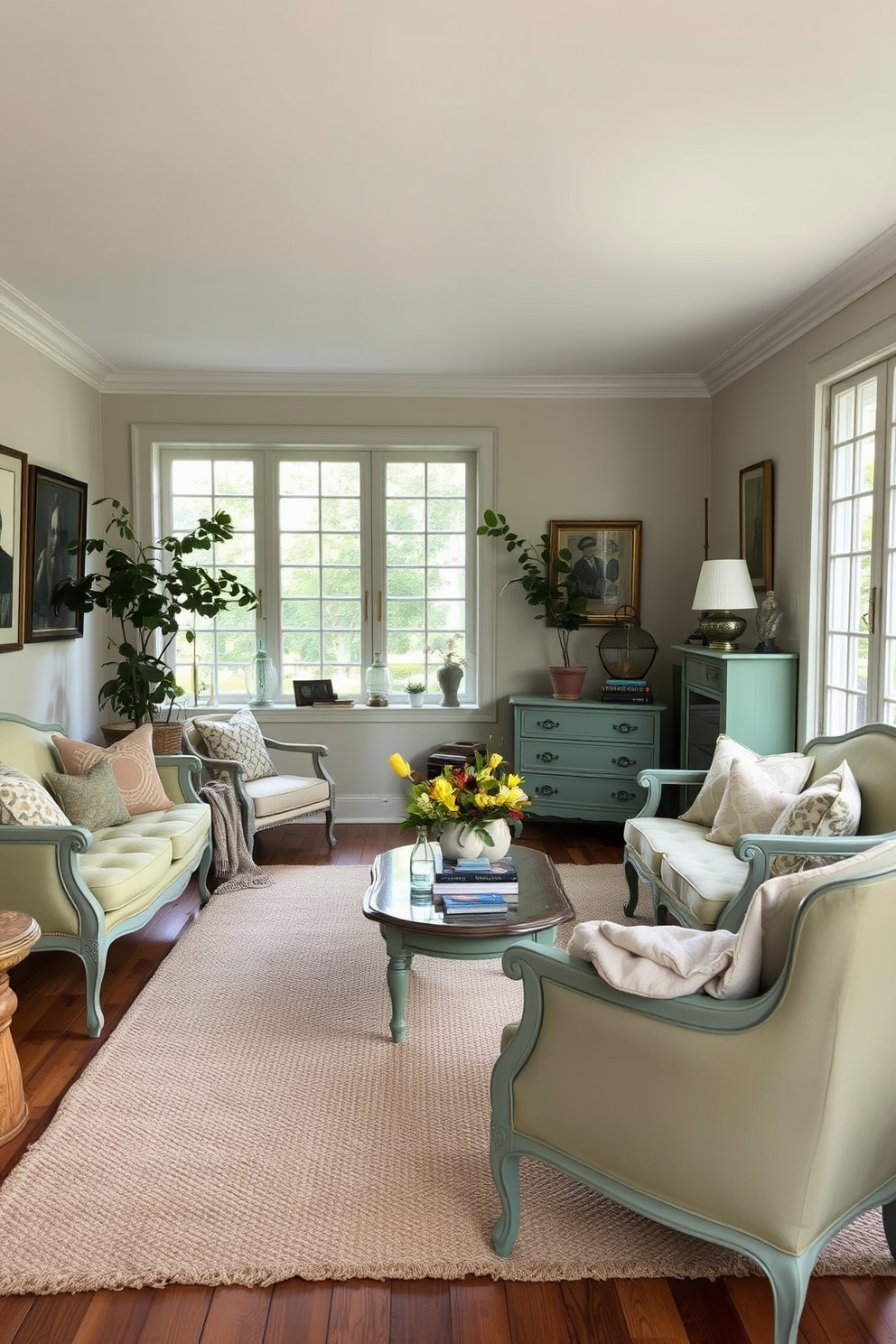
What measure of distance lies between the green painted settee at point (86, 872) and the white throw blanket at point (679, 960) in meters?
1.97

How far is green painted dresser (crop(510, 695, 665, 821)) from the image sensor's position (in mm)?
5730

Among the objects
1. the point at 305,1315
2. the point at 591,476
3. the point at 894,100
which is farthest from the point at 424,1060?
the point at 591,476

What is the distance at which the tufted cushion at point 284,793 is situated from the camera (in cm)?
512

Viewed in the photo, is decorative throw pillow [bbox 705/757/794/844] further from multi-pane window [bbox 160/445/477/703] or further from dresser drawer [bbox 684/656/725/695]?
multi-pane window [bbox 160/445/477/703]

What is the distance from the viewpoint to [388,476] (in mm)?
6320

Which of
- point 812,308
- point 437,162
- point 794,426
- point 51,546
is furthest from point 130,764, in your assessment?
point 812,308

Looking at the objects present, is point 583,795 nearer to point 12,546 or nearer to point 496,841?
point 496,841

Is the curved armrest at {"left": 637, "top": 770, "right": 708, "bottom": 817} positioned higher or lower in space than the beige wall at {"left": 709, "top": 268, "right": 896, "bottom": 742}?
lower

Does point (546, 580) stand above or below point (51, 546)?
below

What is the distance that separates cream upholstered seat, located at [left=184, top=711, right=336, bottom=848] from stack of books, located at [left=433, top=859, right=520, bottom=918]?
1947 mm

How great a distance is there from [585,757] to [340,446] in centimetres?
255

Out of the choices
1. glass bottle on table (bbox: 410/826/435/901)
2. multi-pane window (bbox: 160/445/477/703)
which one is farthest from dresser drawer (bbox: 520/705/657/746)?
glass bottle on table (bbox: 410/826/435/901)

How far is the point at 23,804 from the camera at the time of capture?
10.9 ft

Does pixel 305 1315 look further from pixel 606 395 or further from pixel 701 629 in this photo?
pixel 606 395
